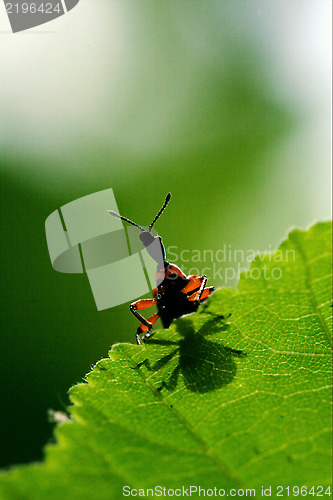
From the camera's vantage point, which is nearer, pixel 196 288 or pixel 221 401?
pixel 221 401

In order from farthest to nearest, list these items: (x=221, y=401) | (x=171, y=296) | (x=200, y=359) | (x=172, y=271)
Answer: (x=172, y=271) < (x=171, y=296) < (x=200, y=359) < (x=221, y=401)

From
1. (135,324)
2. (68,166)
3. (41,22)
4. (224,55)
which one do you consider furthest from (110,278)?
(224,55)

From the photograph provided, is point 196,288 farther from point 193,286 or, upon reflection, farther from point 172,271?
point 172,271

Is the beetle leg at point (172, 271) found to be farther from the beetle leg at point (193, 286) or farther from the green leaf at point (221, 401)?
the green leaf at point (221, 401)

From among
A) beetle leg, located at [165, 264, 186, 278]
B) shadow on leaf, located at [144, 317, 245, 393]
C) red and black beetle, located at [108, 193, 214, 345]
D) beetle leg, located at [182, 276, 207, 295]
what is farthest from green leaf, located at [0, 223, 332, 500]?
beetle leg, located at [165, 264, 186, 278]

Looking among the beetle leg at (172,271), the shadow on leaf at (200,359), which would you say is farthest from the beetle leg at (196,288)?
the shadow on leaf at (200,359)

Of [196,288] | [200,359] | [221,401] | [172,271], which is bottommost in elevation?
[196,288]

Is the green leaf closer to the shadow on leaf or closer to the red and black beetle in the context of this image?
the shadow on leaf

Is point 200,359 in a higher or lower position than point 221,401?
higher

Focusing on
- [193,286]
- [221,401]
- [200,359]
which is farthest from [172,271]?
[221,401]
